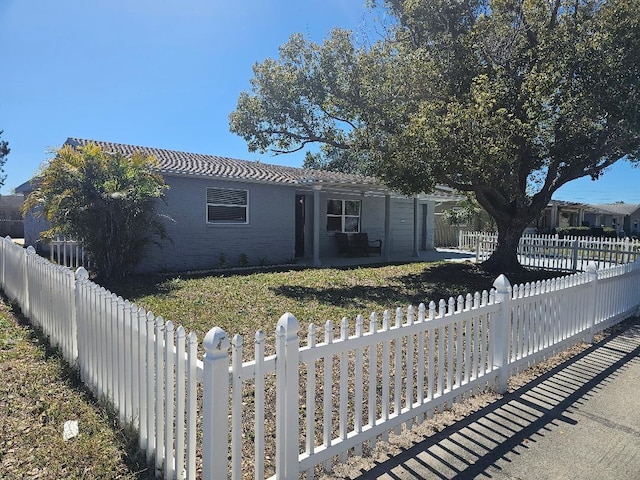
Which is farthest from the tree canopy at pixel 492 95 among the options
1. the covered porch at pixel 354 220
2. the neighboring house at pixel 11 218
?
the neighboring house at pixel 11 218

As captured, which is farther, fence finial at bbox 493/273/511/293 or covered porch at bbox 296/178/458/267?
covered porch at bbox 296/178/458/267

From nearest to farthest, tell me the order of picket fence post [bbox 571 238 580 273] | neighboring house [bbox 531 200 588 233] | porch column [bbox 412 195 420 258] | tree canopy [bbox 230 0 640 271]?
1. tree canopy [bbox 230 0 640 271]
2. picket fence post [bbox 571 238 580 273]
3. porch column [bbox 412 195 420 258]
4. neighboring house [bbox 531 200 588 233]

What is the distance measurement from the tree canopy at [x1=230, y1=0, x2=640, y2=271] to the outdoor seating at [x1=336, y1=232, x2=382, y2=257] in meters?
4.23

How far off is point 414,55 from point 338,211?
7449mm

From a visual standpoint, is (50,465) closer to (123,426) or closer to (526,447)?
(123,426)

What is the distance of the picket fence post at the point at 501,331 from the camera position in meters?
4.40

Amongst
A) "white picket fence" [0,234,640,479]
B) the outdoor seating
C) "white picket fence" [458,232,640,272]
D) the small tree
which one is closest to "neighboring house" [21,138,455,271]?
the outdoor seating

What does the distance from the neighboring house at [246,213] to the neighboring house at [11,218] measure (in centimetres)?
1600

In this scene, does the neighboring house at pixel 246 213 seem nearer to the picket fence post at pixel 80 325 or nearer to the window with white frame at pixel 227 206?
the window with white frame at pixel 227 206

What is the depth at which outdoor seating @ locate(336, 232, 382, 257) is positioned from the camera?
17406 millimetres

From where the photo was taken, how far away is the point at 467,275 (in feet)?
43.2

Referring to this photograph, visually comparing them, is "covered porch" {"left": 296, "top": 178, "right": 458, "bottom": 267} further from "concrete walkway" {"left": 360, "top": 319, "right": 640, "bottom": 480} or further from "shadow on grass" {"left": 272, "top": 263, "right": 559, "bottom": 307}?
"concrete walkway" {"left": 360, "top": 319, "right": 640, "bottom": 480}

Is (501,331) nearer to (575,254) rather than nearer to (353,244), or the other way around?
(575,254)

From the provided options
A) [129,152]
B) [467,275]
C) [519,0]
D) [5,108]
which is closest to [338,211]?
[467,275]
